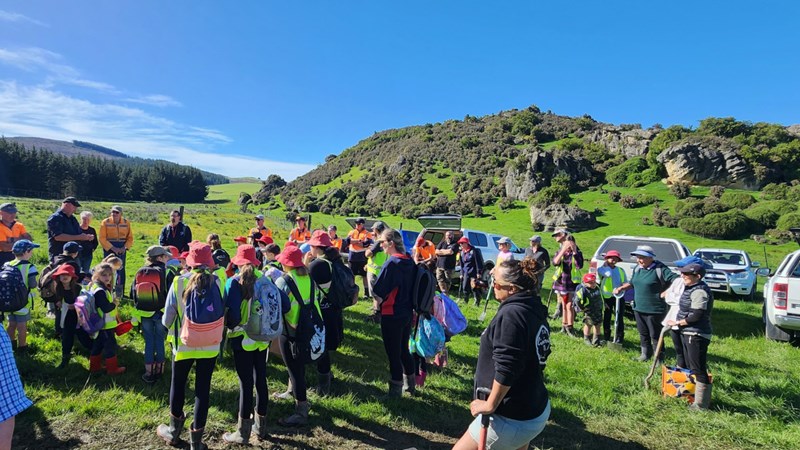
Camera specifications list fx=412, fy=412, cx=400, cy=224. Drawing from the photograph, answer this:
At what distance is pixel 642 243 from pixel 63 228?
41.7ft

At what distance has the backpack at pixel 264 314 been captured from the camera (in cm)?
389

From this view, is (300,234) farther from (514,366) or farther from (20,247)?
→ (514,366)

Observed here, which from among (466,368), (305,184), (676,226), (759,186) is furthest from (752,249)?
(305,184)

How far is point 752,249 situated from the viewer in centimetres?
2262

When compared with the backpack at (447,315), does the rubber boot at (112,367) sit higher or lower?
lower

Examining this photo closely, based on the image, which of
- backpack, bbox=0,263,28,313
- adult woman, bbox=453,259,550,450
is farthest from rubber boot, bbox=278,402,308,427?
backpack, bbox=0,263,28,313

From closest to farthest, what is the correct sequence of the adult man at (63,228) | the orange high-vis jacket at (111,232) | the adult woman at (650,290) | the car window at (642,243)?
the adult woman at (650,290), the adult man at (63,228), the orange high-vis jacket at (111,232), the car window at (642,243)

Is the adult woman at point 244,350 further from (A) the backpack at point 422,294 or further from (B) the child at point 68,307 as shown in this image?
(B) the child at point 68,307

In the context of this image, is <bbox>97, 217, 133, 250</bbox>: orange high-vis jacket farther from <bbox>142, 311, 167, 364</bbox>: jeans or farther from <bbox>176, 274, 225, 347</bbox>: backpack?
<bbox>176, 274, 225, 347</bbox>: backpack

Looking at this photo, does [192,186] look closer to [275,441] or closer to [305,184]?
[305,184]

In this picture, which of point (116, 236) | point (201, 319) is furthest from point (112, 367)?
point (116, 236)

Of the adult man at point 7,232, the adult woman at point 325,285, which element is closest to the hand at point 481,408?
the adult woman at point 325,285

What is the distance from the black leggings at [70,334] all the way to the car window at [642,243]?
33.2ft

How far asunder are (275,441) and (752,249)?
2772 cm
